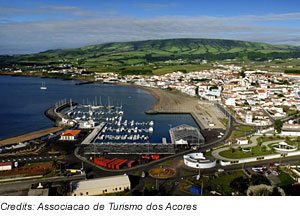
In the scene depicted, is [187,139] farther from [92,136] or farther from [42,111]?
[42,111]

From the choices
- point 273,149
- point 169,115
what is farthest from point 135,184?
point 169,115

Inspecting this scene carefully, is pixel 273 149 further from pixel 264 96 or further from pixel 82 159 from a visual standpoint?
pixel 264 96

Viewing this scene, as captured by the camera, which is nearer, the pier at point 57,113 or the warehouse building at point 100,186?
the warehouse building at point 100,186

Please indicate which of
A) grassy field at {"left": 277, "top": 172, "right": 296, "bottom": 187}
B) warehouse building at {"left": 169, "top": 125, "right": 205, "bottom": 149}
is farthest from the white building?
grassy field at {"left": 277, "top": 172, "right": 296, "bottom": 187}

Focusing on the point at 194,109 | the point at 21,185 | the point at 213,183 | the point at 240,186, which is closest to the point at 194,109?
the point at 194,109

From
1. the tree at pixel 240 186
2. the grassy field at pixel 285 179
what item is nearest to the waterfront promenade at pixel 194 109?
the grassy field at pixel 285 179

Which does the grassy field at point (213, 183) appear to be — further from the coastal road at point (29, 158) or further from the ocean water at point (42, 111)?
the coastal road at point (29, 158)

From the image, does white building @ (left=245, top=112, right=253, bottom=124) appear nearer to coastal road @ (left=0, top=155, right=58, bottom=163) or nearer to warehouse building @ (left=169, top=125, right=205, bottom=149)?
warehouse building @ (left=169, top=125, right=205, bottom=149)

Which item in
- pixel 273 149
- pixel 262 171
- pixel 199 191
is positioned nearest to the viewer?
pixel 199 191
